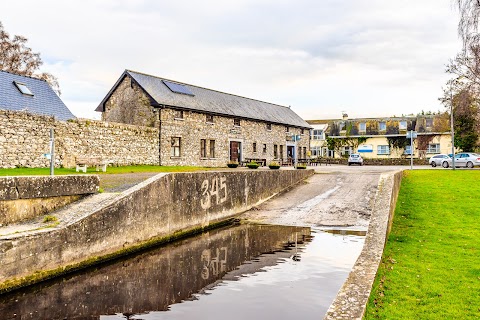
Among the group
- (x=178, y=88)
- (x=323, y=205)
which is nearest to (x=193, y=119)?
(x=178, y=88)

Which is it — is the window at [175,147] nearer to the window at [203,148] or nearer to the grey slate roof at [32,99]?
the window at [203,148]

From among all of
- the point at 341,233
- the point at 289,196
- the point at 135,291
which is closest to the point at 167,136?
the point at 289,196

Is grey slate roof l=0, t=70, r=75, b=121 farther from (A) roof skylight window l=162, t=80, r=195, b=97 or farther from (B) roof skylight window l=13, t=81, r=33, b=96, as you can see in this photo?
(A) roof skylight window l=162, t=80, r=195, b=97

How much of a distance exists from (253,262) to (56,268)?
440 cm

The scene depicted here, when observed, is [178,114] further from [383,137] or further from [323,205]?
[383,137]

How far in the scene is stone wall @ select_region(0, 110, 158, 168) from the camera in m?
20.7

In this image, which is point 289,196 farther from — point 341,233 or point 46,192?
point 46,192

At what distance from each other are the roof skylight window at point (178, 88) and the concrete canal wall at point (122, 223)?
1871 centimetres

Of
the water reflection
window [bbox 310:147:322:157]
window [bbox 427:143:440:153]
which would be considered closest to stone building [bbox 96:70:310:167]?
the water reflection

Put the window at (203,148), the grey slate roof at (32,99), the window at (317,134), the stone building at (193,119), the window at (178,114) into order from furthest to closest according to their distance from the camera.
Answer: the window at (317,134), the window at (203,148), the window at (178,114), the stone building at (193,119), the grey slate roof at (32,99)

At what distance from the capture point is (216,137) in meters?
36.1

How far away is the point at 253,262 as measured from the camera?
1038cm

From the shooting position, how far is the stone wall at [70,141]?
67.9 ft

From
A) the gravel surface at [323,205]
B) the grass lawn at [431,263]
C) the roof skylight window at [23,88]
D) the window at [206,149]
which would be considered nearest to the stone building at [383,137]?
the window at [206,149]
